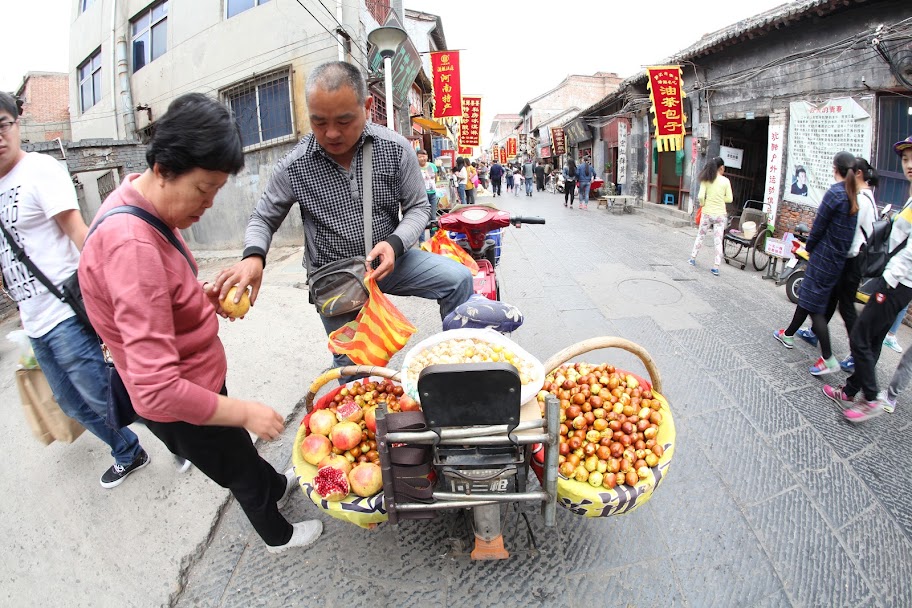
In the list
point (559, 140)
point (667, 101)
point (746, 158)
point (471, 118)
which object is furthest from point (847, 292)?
point (559, 140)

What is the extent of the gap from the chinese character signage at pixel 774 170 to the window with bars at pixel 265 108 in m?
10.6

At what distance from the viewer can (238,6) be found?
1183cm

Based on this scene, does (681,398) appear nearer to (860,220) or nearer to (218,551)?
(860,220)

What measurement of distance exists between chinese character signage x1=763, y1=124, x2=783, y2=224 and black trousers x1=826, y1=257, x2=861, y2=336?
21.5 ft

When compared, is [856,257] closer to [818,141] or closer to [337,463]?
[337,463]

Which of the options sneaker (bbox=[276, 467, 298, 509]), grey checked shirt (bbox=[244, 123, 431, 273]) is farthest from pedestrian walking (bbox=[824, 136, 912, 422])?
sneaker (bbox=[276, 467, 298, 509])

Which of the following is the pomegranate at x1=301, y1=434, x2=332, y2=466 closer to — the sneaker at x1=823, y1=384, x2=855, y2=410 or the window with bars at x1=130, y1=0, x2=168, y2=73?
the sneaker at x1=823, y1=384, x2=855, y2=410

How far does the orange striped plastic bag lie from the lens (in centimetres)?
225

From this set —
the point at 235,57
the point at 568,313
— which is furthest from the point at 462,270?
the point at 235,57

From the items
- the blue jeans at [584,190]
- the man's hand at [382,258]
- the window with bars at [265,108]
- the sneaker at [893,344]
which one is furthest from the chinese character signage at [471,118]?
the man's hand at [382,258]

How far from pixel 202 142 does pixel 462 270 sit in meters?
1.53

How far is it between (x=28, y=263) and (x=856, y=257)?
5.57 metres

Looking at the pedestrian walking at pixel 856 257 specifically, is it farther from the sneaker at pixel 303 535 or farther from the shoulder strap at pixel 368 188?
the sneaker at pixel 303 535

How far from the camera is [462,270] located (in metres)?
2.70
